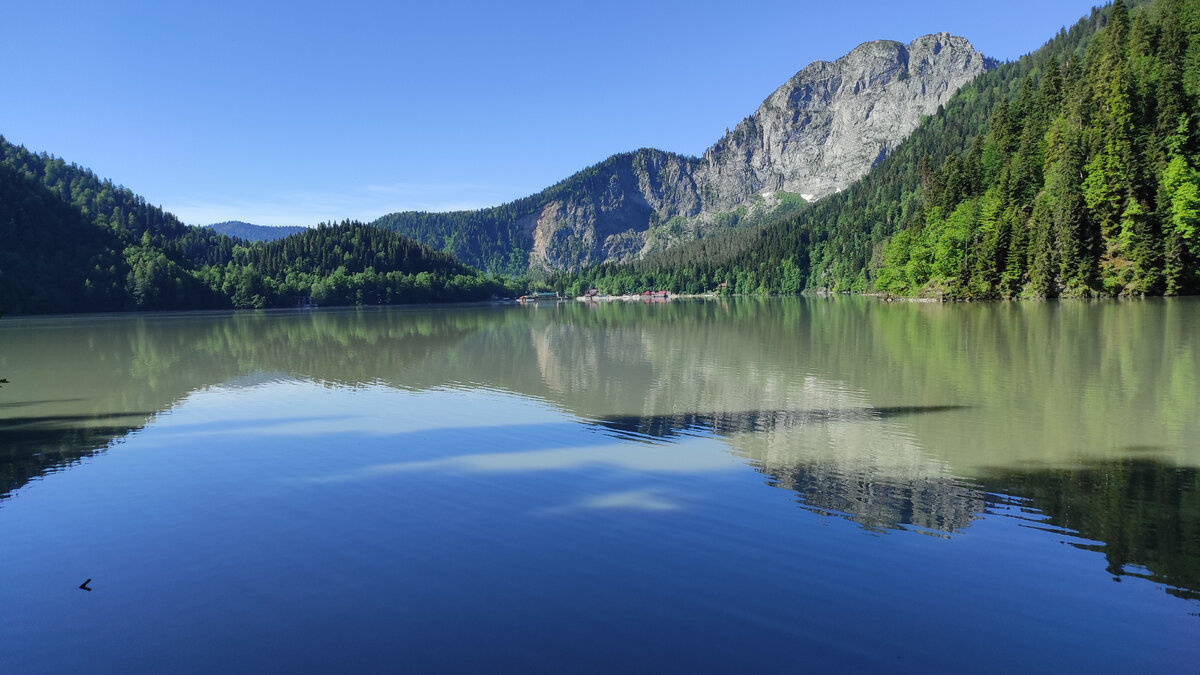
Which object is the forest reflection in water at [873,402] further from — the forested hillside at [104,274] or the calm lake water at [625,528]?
the forested hillside at [104,274]

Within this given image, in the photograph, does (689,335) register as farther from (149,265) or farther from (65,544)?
(149,265)

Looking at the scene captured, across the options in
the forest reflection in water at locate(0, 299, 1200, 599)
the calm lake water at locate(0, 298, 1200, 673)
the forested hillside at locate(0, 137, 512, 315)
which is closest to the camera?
the calm lake water at locate(0, 298, 1200, 673)

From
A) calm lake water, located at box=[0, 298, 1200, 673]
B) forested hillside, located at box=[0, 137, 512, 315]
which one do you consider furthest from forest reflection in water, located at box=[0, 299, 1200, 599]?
forested hillside, located at box=[0, 137, 512, 315]

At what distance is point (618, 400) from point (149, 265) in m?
153

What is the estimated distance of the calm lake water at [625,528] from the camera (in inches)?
253

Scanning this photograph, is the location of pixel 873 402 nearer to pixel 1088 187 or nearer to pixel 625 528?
pixel 625 528

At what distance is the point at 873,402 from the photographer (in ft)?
61.7

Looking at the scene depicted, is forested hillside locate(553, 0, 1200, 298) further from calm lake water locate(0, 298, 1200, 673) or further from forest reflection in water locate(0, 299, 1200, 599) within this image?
calm lake water locate(0, 298, 1200, 673)

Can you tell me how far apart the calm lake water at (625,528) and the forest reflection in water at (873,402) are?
0.11 m

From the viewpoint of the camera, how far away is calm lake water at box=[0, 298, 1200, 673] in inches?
253

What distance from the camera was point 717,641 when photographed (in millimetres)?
6359

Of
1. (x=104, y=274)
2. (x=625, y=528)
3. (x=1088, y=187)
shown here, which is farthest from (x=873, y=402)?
(x=104, y=274)

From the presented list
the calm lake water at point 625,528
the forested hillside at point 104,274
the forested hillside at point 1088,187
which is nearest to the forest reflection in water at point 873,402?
the calm lake water at point 625,528

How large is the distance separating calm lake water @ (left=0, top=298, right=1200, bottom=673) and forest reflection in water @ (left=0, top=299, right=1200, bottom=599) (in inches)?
4.5
